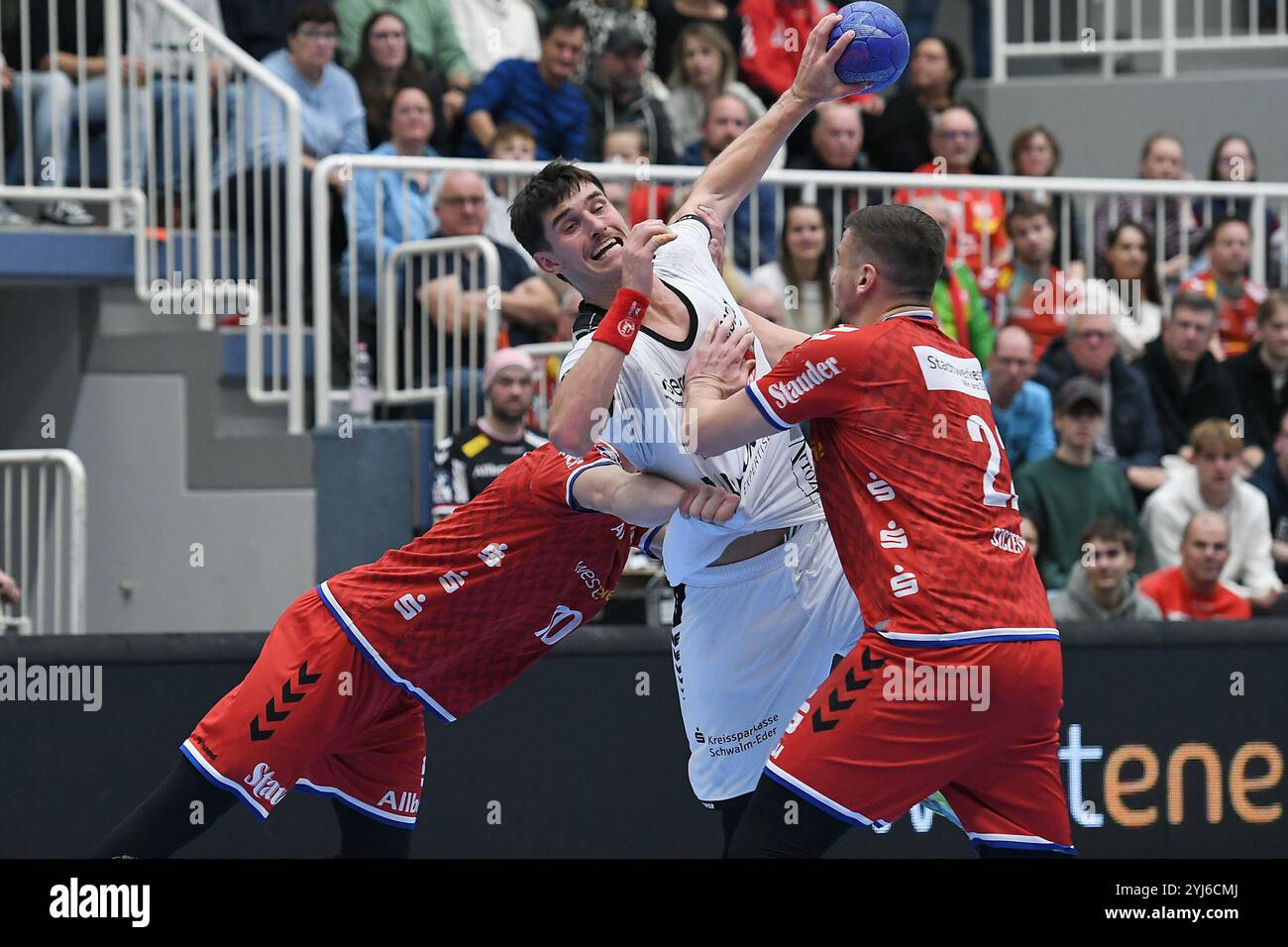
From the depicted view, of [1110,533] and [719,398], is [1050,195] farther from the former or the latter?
[719,398]

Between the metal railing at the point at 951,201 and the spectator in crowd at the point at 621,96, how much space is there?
4.25 ft

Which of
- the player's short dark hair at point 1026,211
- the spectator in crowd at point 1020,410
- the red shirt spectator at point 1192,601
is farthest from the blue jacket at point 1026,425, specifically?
the player's short dark hair at point 1026,211

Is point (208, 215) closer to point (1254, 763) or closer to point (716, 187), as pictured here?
point (716, 187)

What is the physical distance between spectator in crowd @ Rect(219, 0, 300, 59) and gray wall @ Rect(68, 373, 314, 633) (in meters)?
2.25

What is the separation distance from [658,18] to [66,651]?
23.0 feet

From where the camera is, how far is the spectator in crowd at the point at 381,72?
1099cm

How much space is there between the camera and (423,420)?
968 cm

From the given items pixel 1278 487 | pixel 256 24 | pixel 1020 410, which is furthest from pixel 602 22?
pixel 1278 487

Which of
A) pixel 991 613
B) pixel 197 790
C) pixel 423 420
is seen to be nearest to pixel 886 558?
pixel 991 613

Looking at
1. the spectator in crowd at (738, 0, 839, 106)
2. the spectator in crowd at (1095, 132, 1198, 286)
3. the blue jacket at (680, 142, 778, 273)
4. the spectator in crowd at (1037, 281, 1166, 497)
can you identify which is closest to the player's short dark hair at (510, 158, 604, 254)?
the blue jacket at (680, 142, 778, 273)

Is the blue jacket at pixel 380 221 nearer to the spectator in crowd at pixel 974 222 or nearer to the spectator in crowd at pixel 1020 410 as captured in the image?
the spectator in crowd at pixel 974 222

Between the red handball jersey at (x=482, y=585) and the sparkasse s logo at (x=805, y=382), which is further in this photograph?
the red handball jersey at (x=482, y=585)

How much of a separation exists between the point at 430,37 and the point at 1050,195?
12.1ft

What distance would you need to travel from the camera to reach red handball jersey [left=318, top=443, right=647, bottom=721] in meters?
5.98
